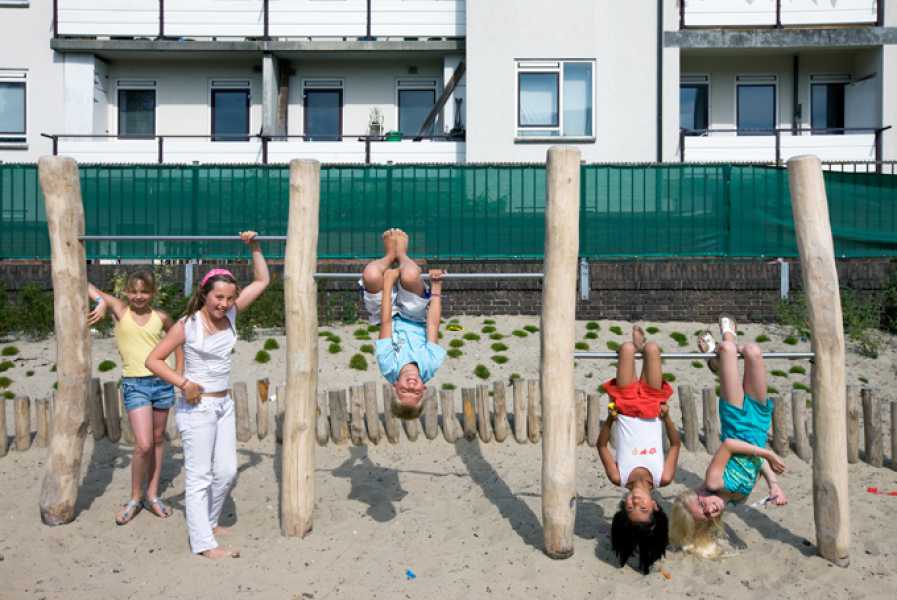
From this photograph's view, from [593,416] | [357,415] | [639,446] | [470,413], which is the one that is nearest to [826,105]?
[593,416]

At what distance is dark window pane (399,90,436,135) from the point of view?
2080cm

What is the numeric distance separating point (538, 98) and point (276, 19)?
6.05 meters

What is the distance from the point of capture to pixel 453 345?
1099 centimetres

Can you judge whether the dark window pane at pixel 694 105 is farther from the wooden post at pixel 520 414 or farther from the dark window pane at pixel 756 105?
the wooden post at pixel 520 414

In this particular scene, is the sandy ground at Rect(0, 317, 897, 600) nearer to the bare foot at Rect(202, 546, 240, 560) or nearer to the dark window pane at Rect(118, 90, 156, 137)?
the bare foot at Rect(202, 546, 240, 560)

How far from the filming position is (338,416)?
27.1 feet

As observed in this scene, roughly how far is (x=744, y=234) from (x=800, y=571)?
7.99 metres

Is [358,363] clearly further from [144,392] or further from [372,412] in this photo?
[144,392]

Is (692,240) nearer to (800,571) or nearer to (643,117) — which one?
(643,117)

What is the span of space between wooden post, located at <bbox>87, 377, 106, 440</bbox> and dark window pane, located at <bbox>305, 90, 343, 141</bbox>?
13.4 m

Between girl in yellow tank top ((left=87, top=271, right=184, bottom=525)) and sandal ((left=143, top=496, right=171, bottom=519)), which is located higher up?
girl in yellow tank top ((left=87, top=271, right=184, bottom=525))

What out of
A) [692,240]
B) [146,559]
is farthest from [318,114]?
→ [146,559]

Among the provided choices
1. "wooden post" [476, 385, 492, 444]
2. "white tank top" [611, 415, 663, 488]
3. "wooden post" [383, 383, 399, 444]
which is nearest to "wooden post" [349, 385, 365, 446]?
"wooden post" [383, 383, 399, 444]

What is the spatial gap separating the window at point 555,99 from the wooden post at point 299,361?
40.8 feet
